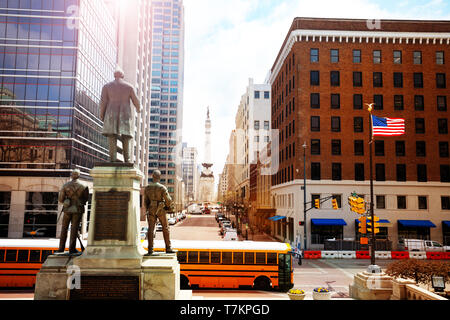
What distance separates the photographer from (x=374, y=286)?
14664 millimetres

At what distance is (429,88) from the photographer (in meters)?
40.1

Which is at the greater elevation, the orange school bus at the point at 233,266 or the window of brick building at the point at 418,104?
the window of brick building at the point at 418,104

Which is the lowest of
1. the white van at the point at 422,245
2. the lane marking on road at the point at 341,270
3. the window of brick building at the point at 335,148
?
the lane marking on road at the point at 341,270

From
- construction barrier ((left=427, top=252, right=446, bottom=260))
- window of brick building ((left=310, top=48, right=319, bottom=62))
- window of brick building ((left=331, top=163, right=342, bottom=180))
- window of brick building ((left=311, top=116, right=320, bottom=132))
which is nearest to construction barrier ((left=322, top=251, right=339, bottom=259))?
construction barrier ((left=427, top=252, right=446, bottom=260))

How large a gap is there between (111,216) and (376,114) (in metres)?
37.0

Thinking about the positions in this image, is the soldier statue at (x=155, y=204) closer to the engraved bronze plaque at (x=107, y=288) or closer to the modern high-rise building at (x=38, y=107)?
the engraved bronze plaque at (x=107, y=288)

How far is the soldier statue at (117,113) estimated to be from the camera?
36.0 ft

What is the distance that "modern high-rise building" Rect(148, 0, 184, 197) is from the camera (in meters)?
118

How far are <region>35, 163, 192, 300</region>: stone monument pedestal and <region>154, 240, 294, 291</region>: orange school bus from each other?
25.5 ft

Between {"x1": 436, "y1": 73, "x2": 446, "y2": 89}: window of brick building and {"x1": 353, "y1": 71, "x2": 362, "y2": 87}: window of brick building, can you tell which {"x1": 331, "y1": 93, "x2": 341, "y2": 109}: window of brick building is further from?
{"x1": 436, "y1": 73, "x2": 446, "y2": 89}: window of brick building

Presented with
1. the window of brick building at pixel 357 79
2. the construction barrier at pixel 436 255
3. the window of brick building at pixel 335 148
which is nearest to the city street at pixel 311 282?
the construction barrier at pixel 436 255

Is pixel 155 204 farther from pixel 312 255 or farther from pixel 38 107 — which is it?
pixel 38 107

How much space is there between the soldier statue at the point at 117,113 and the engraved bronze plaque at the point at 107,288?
3705 mm
